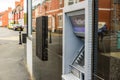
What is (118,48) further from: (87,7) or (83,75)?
(83,75)

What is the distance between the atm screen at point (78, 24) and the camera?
3.12 m

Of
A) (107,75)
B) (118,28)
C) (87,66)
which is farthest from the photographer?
(87,66)

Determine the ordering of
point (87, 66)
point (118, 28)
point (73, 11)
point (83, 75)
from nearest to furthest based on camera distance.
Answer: point (118, 28), point (87, 66), point (83, 75), point (73, 11)

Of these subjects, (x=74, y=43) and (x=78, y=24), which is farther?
(x=74, y=43)

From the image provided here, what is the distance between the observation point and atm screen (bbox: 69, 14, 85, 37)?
10.2 feet

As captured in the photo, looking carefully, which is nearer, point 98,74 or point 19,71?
point 98,74

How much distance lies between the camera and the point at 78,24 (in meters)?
3.31

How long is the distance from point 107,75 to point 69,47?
1.24 m

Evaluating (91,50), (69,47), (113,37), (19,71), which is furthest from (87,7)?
(19,71)

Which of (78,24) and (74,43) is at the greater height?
(78,24)

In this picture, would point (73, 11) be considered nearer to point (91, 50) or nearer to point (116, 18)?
point (91, 50)

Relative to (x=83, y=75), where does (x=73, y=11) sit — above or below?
above

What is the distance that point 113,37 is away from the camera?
2320 millimetres

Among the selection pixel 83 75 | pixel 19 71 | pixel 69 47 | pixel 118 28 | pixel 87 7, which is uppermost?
pixel 87 7
